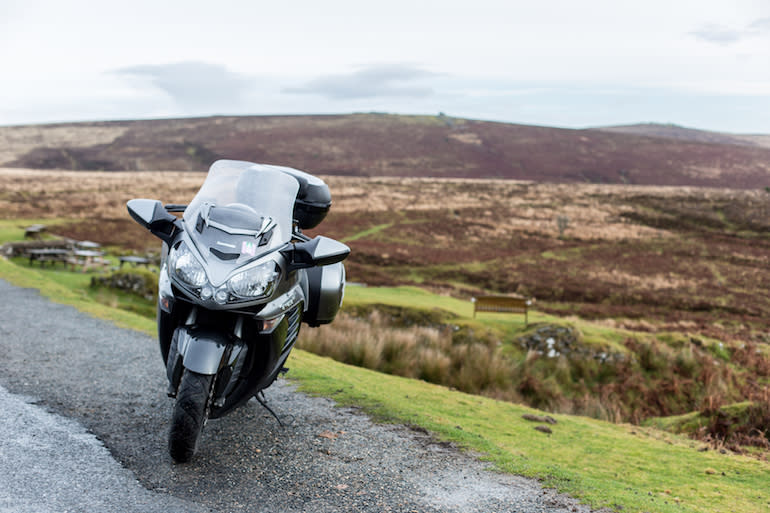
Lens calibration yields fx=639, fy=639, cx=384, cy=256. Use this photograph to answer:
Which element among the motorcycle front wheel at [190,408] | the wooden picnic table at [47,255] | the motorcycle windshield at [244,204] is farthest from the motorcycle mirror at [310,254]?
the wooden picnic table at [47,255]

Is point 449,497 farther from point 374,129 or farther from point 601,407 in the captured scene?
point 374,129

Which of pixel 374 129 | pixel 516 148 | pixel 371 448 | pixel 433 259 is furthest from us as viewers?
pixel 374 129

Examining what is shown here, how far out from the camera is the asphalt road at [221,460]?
4602 millimetres

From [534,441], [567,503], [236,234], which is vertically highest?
[236,234]

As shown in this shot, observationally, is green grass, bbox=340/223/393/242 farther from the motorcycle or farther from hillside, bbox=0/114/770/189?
hillside, bbox=0/114/770/189

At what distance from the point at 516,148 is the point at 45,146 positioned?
286 ft

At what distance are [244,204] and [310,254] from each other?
0.74 m

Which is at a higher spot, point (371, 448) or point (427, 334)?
point (371, 448)

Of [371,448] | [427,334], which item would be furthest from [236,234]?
[427,334]

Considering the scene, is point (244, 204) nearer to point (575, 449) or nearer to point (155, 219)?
point (155, 219)

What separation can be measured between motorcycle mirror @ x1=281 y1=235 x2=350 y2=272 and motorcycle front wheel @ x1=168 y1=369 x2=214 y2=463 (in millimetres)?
1096

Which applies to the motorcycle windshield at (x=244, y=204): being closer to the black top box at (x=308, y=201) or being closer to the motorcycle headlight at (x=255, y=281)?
the motorcycle headlight at (x=255, y=281)

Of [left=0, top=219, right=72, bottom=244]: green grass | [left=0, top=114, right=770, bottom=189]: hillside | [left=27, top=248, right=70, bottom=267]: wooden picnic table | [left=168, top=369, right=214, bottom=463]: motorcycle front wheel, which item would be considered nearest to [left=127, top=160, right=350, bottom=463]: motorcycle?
[left=168, top=369, right=214, bottom=463]: motorcycle front wheel

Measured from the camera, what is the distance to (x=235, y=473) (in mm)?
5078
